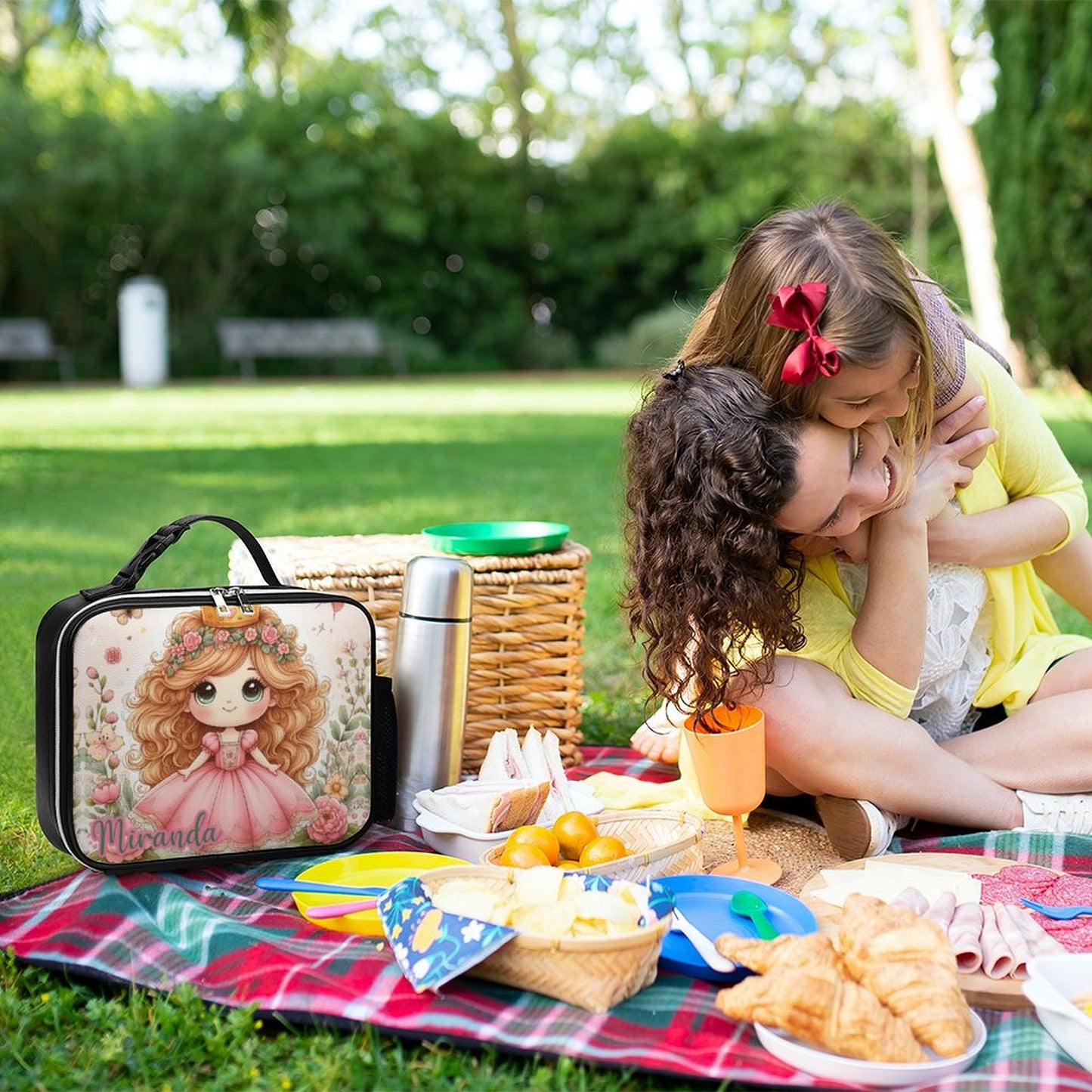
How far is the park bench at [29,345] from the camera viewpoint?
14.6m

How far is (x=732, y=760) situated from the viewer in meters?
2.02

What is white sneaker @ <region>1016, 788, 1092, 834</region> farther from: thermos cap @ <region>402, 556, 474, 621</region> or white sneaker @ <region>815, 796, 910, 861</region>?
thermos cap @ <region>402, 556, 474, 621</region>

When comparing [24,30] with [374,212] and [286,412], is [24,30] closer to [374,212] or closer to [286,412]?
[374,212]

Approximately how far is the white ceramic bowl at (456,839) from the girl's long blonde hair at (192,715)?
22 cm

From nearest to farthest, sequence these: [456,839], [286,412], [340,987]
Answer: [340,987] < [456,839] < [286,412]

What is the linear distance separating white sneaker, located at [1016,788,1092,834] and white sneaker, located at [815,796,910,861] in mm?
230

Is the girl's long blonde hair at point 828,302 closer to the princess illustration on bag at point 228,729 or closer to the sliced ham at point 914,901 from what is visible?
the sliced ham at point 914,901

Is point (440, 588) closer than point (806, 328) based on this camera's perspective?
No

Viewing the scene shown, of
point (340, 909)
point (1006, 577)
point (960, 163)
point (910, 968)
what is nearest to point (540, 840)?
point (340, 909)

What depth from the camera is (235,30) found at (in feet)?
38.8

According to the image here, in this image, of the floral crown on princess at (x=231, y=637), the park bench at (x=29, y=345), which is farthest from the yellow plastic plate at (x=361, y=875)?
the park bench at (x=29, y=345)

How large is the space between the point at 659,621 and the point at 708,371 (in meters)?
0.41

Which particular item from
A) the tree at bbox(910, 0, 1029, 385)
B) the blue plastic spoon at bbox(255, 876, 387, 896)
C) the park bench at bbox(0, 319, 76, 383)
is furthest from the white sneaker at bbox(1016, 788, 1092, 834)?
the park bench at bbox(0, 319, 76, 383)

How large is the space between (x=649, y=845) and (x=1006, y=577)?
867mm
